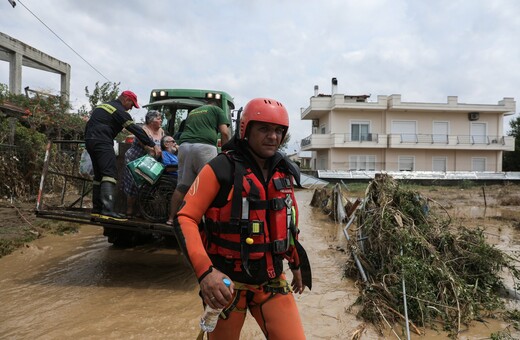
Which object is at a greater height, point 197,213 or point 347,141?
point 347,141

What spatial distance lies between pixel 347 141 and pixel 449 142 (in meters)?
8.87

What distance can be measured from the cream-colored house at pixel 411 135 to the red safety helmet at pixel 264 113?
28.6m

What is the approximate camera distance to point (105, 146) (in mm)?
4508

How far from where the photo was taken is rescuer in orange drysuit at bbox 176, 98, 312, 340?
1.84 metres

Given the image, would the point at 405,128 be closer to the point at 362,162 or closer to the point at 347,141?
the point at 362,162

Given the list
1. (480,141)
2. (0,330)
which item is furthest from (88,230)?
(480,141)

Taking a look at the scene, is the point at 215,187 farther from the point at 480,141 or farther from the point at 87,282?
the point at 480,141

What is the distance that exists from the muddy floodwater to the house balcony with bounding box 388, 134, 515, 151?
86.9 feet

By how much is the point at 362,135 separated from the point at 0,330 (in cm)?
3036

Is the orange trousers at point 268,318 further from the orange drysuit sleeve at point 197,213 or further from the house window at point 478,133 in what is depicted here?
the house window at point 478,133

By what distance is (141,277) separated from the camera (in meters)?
4.79

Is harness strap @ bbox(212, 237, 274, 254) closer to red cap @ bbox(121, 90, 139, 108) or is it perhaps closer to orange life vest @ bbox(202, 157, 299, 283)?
orange life vest @ bbox(202, 157, 299, 283)

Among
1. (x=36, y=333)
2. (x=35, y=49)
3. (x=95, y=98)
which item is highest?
(x=35, y=49)

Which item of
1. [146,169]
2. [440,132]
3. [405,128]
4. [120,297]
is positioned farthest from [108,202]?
[440,132]
